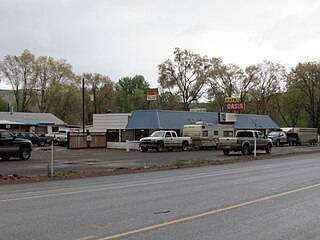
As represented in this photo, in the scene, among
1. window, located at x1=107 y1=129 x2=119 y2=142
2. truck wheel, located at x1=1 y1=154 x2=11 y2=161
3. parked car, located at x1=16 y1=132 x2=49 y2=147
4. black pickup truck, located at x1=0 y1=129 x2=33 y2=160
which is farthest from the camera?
parked car, located at x1=16 y1=132 x2=49 y2=147

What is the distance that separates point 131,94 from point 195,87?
32122mm

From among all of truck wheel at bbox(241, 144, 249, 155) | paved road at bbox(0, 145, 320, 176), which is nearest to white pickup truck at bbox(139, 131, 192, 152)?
paved road at bbox(0, 145, 320, 176)

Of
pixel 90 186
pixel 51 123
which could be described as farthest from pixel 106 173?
pixel 51 123

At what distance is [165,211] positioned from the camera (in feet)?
29.6

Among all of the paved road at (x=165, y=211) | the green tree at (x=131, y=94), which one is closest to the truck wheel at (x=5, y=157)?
the paved road at (x=165, y=211)

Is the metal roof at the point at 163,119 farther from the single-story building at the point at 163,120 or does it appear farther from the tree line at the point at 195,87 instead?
the tree line at the point at 195,87

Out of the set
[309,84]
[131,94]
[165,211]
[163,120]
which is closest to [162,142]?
[163,120]

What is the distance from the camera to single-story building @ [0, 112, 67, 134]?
5957 centimetres

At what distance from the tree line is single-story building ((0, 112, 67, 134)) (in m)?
8.01

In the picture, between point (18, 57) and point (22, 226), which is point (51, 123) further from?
point (22, 226)

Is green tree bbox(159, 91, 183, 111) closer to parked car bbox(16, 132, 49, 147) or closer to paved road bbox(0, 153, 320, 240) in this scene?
parked car bbox(16, 132, 49, 147)

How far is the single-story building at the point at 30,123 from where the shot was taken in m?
59.6

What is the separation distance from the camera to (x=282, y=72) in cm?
7969

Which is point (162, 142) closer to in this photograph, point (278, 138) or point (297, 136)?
point (278, 138)
